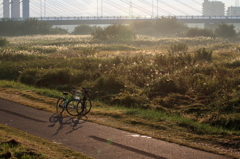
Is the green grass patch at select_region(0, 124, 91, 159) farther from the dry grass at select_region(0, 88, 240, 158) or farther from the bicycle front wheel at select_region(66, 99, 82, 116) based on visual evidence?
the bicycle front wheel at select_region(66, 99, 82, 116)

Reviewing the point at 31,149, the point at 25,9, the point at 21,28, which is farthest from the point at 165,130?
the point at 25,9

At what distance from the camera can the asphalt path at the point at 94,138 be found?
26.4ft

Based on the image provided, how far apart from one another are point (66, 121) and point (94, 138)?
2398 mm

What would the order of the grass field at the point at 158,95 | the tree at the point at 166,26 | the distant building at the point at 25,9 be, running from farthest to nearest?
the distant building at the point at 25,9, the tree at the point at 166,26, the grass field at the point at 158,95

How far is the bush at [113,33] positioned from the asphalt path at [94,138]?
57075mm

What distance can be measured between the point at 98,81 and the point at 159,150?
36.1 ft

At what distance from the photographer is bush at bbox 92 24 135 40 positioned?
227ft

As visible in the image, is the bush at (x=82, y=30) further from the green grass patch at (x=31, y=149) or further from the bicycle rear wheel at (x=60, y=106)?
the green grass patch at (x=31, y=149)

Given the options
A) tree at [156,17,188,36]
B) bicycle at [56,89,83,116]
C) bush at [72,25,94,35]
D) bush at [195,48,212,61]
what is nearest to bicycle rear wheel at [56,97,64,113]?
bicycle at [56,89,83,116]

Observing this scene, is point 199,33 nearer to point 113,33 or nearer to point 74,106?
point 113,33

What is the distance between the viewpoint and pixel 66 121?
11.5 meters

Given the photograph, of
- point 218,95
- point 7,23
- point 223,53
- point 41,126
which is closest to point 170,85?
point 218,95

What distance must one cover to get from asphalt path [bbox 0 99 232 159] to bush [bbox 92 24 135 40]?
5707 centimetres

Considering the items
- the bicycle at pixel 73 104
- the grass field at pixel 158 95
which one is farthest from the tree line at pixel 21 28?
the bicycle at pixel 73 104
